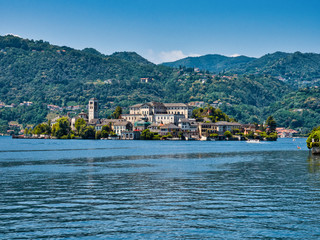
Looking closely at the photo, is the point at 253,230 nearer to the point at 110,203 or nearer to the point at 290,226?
the point at 290,226

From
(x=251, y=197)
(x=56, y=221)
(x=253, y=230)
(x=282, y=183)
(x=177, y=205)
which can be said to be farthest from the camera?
(x=282, y=183)

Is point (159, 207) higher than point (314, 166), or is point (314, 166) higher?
point (314, 166)

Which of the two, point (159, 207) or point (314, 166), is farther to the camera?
point (314, 166)

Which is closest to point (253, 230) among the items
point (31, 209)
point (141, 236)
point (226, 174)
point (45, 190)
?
point (141, 236)

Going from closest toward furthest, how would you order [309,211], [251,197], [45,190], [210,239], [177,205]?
[210,239] < [309,211] < [177,205] < [251,197] < [45,190]

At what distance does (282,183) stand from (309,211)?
45.3 feet

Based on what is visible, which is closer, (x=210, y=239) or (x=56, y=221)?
(x=210, y=239)

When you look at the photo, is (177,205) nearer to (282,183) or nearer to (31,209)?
(31,209)

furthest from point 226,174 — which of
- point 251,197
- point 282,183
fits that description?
point 251,197

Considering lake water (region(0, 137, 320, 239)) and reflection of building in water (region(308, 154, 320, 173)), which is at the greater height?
reflection of building in water (region(308, 154, 320, 173))

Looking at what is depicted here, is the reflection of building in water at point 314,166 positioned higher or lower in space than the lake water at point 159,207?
higher

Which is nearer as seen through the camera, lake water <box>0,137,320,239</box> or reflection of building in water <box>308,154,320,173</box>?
lake water <box>0,137,320,239</box>

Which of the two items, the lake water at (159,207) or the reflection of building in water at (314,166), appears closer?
the lake water at (159,207)

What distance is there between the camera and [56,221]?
24875 mm
